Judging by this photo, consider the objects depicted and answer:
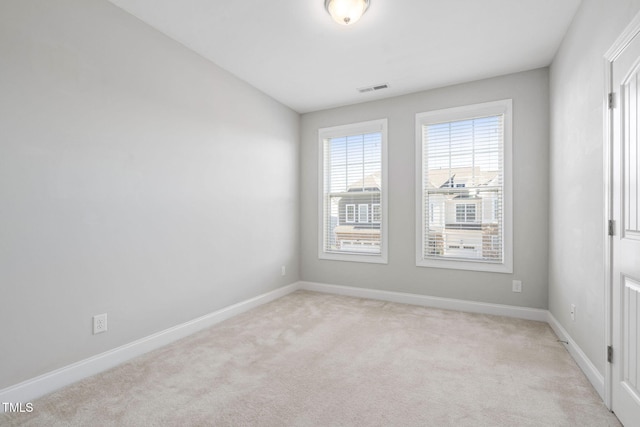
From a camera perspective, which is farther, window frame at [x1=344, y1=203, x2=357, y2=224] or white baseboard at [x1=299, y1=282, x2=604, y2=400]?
window frame at [x1=344, y1=203, x2=357, y2=224]

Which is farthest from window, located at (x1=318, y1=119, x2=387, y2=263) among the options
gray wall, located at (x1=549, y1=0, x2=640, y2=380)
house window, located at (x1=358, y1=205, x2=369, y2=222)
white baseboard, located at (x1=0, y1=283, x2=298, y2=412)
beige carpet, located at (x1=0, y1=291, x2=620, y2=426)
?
gray wall, located at (x1=549, y1=0, x2=640, y2=380)

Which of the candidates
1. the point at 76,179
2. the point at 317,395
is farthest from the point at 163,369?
the point at 76,179

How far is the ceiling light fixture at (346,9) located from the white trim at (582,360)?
2.95 m

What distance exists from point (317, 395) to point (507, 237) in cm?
274

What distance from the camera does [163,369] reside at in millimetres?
2258

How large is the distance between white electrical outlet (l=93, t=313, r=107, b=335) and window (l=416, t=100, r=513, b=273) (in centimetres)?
328

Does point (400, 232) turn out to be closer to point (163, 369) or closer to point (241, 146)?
point (241, 146)

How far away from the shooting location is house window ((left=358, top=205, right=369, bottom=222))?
4.36 m

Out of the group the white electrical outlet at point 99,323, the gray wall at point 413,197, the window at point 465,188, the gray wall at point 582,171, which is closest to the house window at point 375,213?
the gray wall at point 413,197

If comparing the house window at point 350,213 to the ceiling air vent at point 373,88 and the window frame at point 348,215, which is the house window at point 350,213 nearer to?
the window frame at point 348,215

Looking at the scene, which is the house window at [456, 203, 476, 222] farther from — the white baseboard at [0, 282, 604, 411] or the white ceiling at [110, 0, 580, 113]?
the white ceiling at [110, 0, 580, 113]

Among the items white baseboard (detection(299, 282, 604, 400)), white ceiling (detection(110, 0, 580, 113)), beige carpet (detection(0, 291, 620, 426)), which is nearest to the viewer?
beige carpet (detection(0, 291, 620, 426))

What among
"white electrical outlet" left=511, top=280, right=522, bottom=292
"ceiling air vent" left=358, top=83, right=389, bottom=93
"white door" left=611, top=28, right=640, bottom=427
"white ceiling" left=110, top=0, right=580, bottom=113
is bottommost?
"white electrical outlet" left=511, top=280, right=522, bottom=292

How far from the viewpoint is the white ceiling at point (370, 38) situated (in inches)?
94.2
